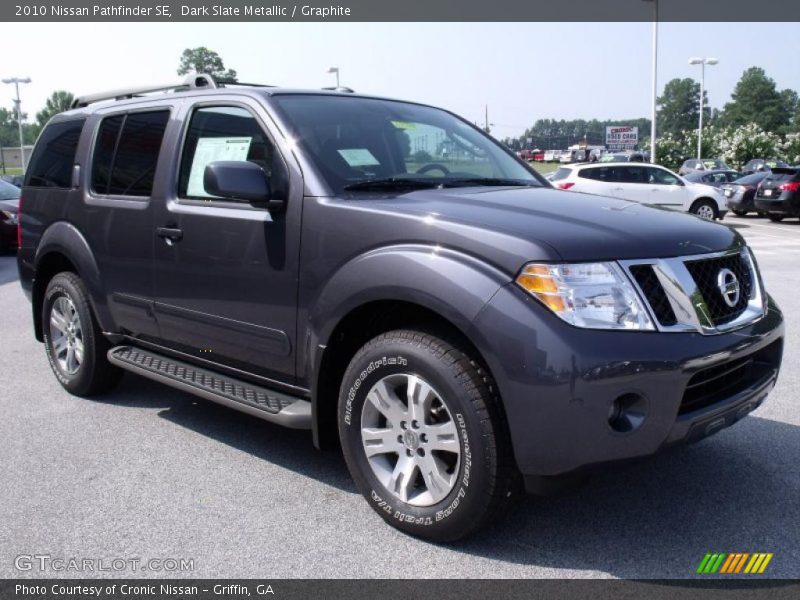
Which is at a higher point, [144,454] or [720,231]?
[720,231]

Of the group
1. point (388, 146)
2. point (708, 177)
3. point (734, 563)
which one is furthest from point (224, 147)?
point (708, 177)

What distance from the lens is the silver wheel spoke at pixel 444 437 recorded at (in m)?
3.04

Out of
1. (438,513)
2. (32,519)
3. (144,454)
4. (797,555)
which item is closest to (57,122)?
(144,454)

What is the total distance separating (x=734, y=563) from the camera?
9.89ft

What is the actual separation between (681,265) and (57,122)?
445 cm

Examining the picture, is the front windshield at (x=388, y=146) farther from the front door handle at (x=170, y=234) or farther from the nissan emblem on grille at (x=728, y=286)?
the nissan emblem on grille at (x=728, y=286)

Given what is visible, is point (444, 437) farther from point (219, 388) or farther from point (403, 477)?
point (219, 388)

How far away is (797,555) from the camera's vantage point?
3.06 metres

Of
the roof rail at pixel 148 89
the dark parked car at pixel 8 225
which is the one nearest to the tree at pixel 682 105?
the dark parked car at pixel 8 225

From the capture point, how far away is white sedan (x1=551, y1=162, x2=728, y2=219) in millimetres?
19031

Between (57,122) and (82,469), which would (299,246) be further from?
(57,122)

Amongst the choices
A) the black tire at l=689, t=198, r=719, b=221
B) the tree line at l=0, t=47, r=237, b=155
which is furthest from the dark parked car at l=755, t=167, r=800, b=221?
the tree line at l=0, t=47, r=237, b=155

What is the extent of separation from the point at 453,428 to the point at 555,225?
88 centimetres

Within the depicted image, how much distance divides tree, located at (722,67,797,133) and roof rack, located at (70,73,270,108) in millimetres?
130963
